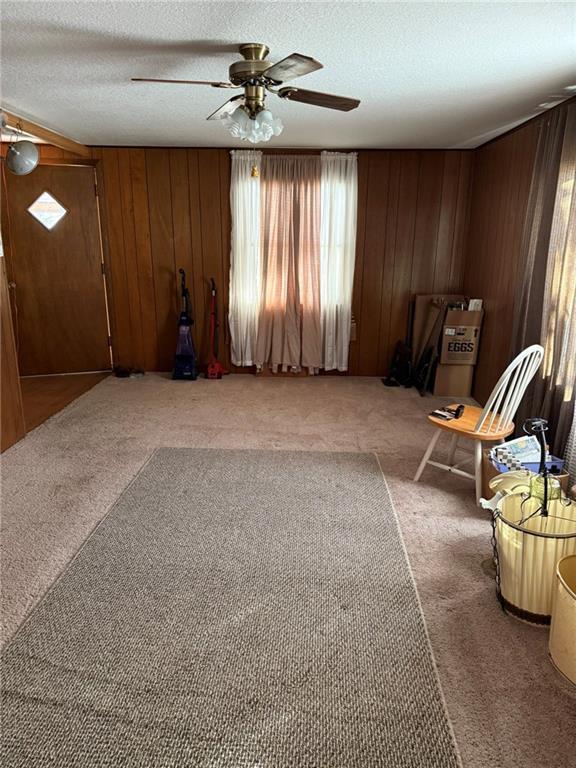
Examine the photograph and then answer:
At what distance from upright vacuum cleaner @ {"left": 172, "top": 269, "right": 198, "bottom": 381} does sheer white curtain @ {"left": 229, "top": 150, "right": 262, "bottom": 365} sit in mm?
445

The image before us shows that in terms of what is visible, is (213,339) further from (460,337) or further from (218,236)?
(460,337)

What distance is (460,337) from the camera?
4.93 m

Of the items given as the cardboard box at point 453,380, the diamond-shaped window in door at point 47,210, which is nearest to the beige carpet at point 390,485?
the cardboard box at point 453,380

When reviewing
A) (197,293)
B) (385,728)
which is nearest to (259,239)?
(197,293)

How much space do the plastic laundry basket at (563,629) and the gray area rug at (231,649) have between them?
445 millimetres

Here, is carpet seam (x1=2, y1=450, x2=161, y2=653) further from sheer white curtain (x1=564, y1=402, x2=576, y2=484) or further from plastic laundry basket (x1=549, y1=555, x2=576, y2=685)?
sheer white curtain (x1=564, y1=402, x2=576, y2=484)

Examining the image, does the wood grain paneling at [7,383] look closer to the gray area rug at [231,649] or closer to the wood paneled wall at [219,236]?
the gray area rug at [231,649]

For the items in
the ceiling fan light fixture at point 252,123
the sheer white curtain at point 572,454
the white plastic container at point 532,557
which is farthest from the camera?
the sheer white curtain at point 572,454

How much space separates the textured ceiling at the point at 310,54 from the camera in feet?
6.75

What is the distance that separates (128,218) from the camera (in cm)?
552

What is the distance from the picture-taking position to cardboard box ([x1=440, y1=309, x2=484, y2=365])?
488 centimetres

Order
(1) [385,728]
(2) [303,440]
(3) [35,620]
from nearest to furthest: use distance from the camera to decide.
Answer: (1) [385,728]
(3) [35,620]
(2) [303,440]

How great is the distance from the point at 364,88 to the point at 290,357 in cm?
298

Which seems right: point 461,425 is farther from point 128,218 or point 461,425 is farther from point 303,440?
point 128,218
